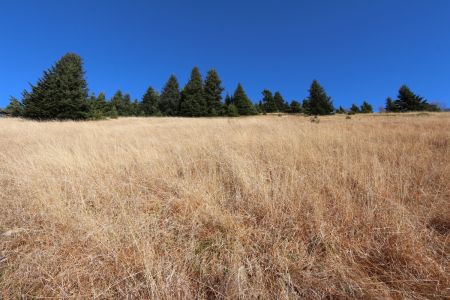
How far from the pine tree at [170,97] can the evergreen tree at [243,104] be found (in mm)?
9743

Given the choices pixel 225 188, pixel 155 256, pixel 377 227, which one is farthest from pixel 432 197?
pixel 155 256

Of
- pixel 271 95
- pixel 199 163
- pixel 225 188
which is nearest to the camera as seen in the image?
pixel 225 188

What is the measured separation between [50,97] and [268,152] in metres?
20.7

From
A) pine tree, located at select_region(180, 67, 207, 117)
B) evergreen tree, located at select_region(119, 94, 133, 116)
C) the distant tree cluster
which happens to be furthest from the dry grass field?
the distant tree cluster

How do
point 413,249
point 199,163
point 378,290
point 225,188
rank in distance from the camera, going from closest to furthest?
point 378,290 → point 413,249 → point 225,188 → point 199,163

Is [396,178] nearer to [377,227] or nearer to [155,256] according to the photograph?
[377,227]

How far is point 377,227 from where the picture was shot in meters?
1.67

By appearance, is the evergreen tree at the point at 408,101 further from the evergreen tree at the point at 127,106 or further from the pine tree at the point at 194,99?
the evergreen tree at the point at 127,106

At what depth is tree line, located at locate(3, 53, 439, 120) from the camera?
17.4m

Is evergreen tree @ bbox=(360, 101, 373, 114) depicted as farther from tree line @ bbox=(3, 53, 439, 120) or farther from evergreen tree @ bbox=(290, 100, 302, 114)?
evergreen tree @ bbox=(290, 100, 302, 114)

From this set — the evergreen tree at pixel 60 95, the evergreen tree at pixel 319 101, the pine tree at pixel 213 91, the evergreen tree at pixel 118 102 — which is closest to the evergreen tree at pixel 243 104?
the pine tree at pixel 213 91

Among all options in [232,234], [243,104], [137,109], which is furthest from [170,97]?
[232,234]

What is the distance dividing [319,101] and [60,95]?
34814mm

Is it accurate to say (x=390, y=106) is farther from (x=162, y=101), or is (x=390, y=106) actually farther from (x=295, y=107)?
(x=162, y=101)
